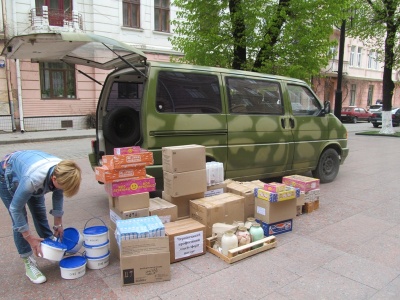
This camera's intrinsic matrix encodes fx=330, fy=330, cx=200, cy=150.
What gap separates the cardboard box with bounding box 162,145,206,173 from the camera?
392 cm

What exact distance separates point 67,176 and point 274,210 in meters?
2.45

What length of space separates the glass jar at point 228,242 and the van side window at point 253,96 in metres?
2.21

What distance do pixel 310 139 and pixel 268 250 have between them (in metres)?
3.14

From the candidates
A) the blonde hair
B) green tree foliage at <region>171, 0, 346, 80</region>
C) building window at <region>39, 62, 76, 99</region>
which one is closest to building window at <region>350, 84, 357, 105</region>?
green tree foliage at <region>171, 0, 346, 80</region>

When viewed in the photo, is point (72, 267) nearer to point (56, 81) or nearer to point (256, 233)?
point (256, 233)

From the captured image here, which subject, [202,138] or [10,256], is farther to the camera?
[202,138]

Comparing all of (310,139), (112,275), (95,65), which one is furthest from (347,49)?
(112,275)

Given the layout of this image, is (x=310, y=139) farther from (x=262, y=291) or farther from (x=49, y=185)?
(x=49, y=185)

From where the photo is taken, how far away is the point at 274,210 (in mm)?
4039

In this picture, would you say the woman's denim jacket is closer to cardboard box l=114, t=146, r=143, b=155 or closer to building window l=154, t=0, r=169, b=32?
cardboard box l=114, t=146, r=143, b=155

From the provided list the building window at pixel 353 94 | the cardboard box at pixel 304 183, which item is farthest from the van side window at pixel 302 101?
the building window at pixel 353 94

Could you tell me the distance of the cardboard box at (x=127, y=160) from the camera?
3451 mm

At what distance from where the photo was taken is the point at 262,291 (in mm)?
2926

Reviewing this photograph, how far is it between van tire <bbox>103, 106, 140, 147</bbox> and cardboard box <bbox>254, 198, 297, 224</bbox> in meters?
2.18
